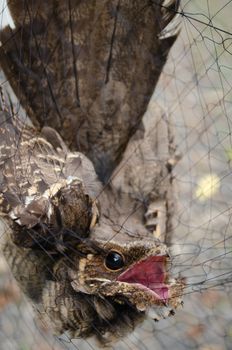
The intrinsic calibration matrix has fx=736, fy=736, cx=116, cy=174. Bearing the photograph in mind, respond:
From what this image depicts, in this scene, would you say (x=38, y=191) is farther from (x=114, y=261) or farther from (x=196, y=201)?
(x=196, y=201)

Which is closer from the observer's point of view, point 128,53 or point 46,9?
point 46,9

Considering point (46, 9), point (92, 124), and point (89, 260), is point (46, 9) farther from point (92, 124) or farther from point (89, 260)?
point (89, 260)

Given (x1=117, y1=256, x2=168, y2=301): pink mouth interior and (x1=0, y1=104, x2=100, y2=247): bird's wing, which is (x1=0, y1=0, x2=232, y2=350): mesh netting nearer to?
(x1=117, y1=256, x2=168, y2=301): pink mouth interior

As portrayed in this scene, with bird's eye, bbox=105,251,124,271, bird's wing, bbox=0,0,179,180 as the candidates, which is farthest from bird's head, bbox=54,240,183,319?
bird's wing, bbox=0,0,179,180

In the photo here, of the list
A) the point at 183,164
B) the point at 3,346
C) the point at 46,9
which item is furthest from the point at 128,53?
the point at 3,346

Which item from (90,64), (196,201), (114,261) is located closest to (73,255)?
(114,261)
